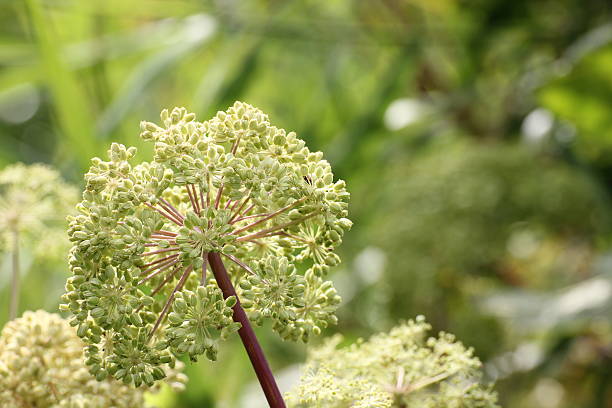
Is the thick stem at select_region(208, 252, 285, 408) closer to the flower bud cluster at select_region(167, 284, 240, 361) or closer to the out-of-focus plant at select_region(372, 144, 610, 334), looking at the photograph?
the flower bud cluster at select_region(167, 284, 240, 361)

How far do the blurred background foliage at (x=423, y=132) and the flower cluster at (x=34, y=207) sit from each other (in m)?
0.23

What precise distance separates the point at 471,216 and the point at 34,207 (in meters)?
0.79

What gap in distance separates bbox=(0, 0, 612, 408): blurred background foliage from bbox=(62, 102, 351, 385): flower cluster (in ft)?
1.19

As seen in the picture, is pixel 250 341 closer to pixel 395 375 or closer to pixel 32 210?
pixel 395 375

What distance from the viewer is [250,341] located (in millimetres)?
377

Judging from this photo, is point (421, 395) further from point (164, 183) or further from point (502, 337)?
point (502, 337)

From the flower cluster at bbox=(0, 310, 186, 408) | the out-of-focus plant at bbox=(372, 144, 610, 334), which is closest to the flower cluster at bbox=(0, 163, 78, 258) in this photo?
the flower cluster at bbox=(0, 310, 186, 408)

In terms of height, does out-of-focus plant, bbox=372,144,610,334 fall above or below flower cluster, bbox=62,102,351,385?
above

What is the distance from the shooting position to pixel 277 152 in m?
0.41

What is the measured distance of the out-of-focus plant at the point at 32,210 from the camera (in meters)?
0.55

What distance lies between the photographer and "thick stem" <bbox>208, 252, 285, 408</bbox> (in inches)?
14.9

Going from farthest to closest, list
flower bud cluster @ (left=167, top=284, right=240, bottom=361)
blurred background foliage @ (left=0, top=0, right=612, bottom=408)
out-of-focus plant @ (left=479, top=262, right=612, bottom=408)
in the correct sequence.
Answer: blurred background foliage @ (left=0, top=0, right=612, bottom=408), out-of-focus plant @ (left=479, top=262, right=612, bottom=408), flower bud cluster @ (left=167, top=284, right=240, bottom=361)

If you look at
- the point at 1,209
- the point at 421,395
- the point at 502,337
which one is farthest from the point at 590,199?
the point at 1,209

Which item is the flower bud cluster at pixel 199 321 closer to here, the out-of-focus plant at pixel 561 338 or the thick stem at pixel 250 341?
the thick stem at pixel 250 341
